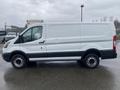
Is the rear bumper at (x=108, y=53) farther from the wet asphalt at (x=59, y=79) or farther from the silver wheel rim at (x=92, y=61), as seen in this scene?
the wet asphalt at (x=59, y=79)

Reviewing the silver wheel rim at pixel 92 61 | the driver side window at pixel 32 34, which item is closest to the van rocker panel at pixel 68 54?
the silver wheel rim at pixel 92 61

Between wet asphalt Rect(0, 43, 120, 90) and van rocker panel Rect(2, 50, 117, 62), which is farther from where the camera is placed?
Result: van rocker panel Rect(2, 50, 117, 62)

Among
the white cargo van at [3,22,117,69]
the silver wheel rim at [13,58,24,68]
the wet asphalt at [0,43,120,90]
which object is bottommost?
the wet asphalt at [0,43,120,90]

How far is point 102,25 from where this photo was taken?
27.6ft

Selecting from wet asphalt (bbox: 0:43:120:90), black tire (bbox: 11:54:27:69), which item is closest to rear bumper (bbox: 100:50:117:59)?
wet asphalt (bbox: 0:43:120:90)

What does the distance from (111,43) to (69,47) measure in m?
1.89

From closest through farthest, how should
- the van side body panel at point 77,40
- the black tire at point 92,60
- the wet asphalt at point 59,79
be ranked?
the wet asphalt at point 59,79
the van side body panel at point 77,40
the black tire at point 92,60

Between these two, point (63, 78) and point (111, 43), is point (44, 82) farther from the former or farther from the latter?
point (111, 43)

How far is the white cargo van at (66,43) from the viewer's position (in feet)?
27.4

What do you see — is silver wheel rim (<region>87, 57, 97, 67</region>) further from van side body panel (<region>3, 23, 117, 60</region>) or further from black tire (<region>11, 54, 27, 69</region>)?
black tire (<region>11, 54, 27, 69</region>)

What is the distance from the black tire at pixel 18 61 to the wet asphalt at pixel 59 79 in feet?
1.09

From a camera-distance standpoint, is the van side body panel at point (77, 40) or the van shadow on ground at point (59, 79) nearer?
the van shadow on ground at point (59, 79)

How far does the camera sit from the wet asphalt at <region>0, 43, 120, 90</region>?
5.80 meters

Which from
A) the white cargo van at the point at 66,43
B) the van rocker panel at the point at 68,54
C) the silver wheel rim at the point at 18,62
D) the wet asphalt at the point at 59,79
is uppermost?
the white cargo van at the point at 66,43
